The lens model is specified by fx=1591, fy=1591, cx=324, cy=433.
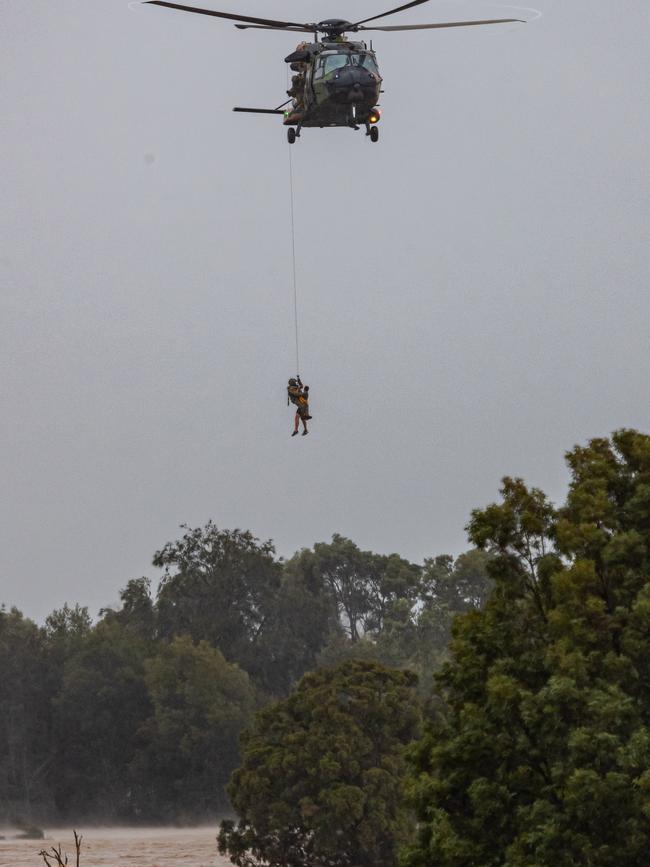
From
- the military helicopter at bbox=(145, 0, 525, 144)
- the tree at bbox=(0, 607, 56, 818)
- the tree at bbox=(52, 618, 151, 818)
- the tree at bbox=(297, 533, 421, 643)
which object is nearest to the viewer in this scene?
the military helicopter at bbox=(145, 0, 525, 144)

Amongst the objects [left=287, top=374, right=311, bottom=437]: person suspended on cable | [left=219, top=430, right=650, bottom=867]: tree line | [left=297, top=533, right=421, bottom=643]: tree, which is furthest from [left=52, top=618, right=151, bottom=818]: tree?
[left=219, top=430, right=650, bottom=867]: tree line

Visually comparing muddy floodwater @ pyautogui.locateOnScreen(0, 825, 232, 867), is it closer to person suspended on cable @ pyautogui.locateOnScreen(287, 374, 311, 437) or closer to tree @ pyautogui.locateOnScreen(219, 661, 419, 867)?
tree @ pyautogui.locateOnScreen(219, 661, 419, 867)

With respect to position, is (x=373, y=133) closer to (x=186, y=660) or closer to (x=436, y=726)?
(x=436, y=726)

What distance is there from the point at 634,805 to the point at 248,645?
68.1 metres

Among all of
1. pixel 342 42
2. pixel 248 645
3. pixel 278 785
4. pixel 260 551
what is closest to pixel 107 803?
pixel 248 645

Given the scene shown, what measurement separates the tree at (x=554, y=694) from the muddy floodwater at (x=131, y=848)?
107 feet

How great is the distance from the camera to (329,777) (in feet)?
134

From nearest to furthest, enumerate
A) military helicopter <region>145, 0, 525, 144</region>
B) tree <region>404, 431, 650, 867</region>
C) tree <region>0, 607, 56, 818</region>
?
1. tree <region>404, 431, 650, 867</region>
2. military helicopter <region>145, 0, 525, 144</region>
3. tree <region>0, 607, 56, 818</region>

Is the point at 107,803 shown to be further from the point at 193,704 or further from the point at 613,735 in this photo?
the point at 613,735

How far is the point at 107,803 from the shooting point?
3159 inches

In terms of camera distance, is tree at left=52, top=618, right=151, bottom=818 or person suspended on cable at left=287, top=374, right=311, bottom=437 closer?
person suspended on cable at left=287, top=374, right=311, bottom=437

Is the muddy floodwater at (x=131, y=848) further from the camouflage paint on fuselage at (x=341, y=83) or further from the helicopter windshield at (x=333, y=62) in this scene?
the helicopter windshield at (x=333, y=62)

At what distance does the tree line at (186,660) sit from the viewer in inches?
3054

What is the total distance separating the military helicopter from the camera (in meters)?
33.2
